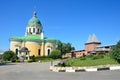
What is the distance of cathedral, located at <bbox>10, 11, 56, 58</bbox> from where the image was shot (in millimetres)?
88250

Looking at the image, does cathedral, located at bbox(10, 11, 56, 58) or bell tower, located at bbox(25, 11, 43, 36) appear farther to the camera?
bell tower, located at bbox(25, 11, 43, 36)

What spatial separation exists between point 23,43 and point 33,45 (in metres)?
3.50

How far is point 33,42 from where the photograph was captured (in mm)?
88625

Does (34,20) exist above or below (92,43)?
above

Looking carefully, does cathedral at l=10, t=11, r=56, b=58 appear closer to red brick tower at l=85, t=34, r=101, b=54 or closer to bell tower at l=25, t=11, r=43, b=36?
bell tower at l=25, t=11, r=43, b=36

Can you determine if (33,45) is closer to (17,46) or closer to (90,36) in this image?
(17,46)

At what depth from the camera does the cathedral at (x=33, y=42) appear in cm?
8825

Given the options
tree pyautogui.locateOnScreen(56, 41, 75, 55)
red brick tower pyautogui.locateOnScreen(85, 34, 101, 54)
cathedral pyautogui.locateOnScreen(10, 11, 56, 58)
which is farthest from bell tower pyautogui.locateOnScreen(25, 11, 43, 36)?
red brick tower pyautogui.locateOnScreen(85, 34, 101, 54)

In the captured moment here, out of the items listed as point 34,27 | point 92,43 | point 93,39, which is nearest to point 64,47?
point 34,27

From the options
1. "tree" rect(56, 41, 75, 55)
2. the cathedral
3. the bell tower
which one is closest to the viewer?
the cathedral

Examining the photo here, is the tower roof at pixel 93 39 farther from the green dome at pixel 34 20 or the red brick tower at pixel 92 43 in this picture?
the green dome at pixel 34 20

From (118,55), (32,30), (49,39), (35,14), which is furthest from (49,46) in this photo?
(118,55)

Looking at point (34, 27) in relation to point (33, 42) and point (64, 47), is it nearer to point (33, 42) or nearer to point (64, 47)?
point (33, 42)

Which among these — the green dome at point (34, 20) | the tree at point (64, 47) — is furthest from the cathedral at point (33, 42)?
the tree at point (64, 47)
